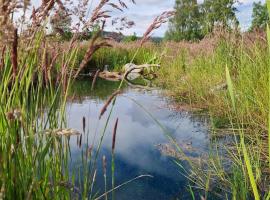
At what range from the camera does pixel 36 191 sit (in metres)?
0.99

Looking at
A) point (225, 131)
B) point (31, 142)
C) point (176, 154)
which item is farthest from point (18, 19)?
point (225, 131)

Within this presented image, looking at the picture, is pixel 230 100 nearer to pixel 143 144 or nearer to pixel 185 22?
pixel 143 144

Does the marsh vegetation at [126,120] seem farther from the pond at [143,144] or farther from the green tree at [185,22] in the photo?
the green tree at [185,22]

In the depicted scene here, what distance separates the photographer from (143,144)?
3016 millimetres

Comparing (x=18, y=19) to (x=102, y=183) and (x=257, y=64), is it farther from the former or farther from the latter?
(x=257, y=64)

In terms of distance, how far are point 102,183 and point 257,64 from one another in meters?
1.99

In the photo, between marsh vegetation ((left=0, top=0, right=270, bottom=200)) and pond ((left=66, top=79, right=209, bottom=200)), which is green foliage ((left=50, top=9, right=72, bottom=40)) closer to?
marsh vegetation ((left=0, top=0, right=270, bottom=200))

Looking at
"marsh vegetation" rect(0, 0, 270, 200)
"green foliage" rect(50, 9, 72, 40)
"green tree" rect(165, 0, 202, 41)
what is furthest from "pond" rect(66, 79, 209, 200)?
"green tree" rect(165, 0, 202, 41)

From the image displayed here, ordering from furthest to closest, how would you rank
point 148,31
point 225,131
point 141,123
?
point 141,123 < point 225,131 < point 148,31

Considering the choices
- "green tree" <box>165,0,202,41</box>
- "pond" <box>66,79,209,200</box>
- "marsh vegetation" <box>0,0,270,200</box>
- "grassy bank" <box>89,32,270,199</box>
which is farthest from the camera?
"green tree" <box>165,0,202,41</box>

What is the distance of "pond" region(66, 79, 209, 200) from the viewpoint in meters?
2.13

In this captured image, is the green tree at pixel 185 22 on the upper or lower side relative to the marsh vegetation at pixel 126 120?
upper

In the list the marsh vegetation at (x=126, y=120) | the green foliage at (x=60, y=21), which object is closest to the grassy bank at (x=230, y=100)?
the marsh vegetation at (x=126, y=120)

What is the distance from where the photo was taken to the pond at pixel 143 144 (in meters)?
2.13
